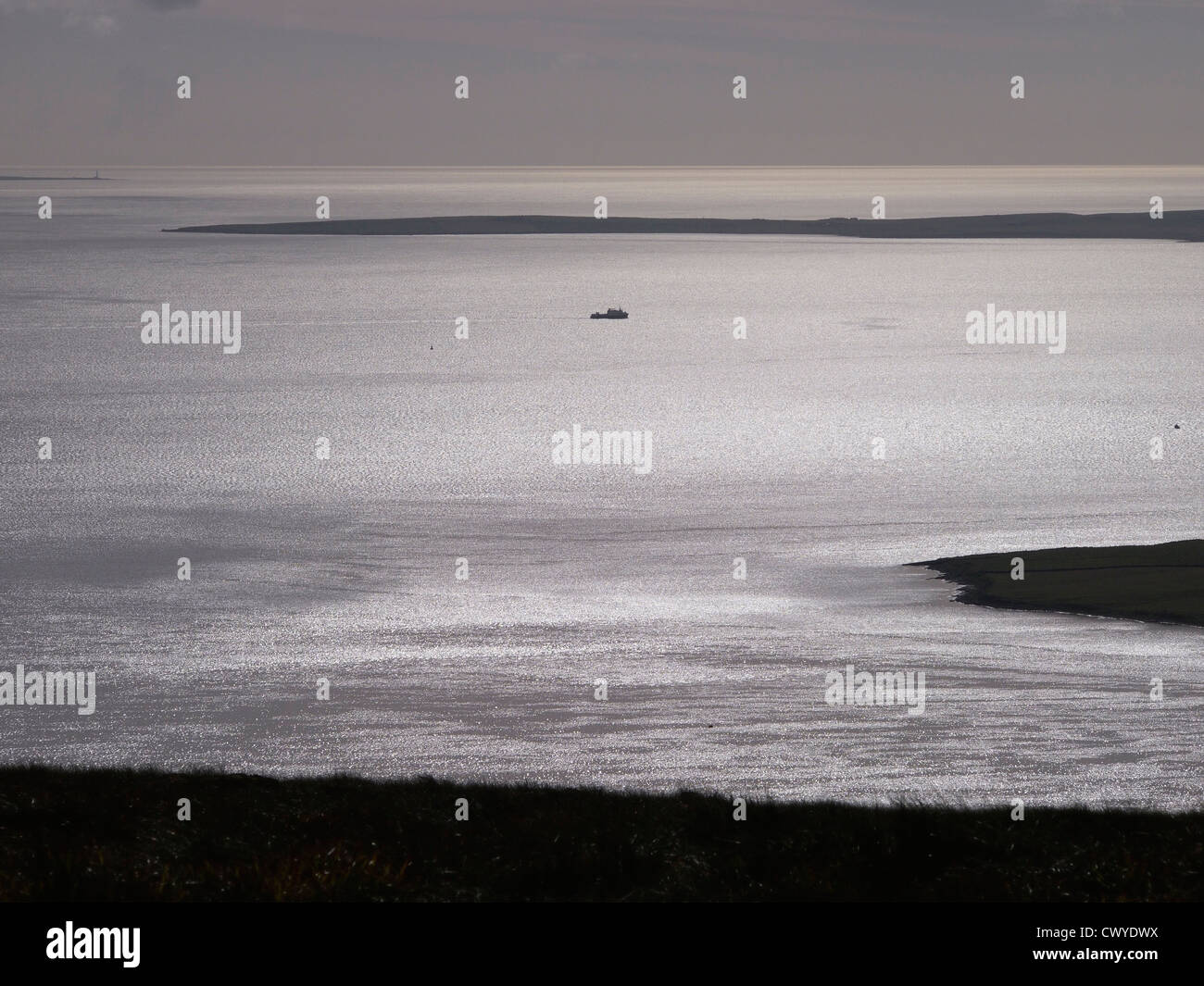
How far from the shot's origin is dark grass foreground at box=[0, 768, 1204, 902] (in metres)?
14.2

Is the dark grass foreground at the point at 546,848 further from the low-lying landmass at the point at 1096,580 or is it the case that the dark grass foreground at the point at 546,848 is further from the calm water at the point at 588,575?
the low-lying landmass at the point at 1096,580

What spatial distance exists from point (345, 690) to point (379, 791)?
39827 millimetres

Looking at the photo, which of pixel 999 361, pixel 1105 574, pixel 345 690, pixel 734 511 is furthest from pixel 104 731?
pixel 999 361

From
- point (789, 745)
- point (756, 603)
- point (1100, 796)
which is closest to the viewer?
point (1100, 796)

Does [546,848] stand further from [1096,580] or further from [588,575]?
[588,575]

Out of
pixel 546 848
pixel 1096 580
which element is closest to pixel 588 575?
pixel 1096 580

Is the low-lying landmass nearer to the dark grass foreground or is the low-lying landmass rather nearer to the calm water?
the calm water

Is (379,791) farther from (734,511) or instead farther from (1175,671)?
(734,511)

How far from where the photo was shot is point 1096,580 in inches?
2771

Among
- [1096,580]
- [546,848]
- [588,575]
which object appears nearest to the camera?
[546,848]

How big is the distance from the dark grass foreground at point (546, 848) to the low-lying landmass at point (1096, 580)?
1960 inches

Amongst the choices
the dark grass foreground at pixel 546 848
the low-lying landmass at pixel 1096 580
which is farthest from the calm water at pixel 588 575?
the dark grass foreground at pixel 546 848

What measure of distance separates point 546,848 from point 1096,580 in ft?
193
